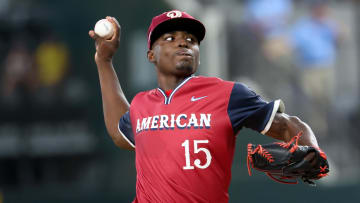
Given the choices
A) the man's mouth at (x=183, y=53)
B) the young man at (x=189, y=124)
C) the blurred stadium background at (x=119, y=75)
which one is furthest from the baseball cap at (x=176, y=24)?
the blurred stadium background at (x=119, y=75)

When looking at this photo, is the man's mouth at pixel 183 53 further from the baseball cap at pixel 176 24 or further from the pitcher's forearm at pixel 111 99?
the pitcher's forearm at pixel 111 99

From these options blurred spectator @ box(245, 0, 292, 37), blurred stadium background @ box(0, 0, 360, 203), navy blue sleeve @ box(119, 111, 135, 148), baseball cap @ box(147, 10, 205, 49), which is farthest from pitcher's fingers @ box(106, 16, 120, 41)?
blurred spectator @ box(245, 0, 292, 37)

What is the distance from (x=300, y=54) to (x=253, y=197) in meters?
2.41

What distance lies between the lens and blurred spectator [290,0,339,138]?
8.53m

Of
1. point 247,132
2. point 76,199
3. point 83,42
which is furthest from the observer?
point 83,42

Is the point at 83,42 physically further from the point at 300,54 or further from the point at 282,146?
the point at 282,146

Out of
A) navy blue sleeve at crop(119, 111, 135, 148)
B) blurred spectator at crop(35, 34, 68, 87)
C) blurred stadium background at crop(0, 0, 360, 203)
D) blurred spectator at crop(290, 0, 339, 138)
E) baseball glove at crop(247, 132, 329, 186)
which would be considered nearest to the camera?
baseball glove at crop(247, 132, 329, 186)

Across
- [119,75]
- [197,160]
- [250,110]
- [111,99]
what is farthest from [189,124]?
[119,75]

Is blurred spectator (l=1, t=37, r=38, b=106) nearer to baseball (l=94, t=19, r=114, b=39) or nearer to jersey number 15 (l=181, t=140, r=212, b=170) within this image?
Result: baseball (l=94, t=19, r=114, b=39)

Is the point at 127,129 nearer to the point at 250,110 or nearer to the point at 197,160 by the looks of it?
the point at 197,160

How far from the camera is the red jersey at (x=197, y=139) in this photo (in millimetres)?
3564

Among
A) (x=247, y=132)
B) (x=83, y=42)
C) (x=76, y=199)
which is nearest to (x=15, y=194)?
(x=76, y=199)

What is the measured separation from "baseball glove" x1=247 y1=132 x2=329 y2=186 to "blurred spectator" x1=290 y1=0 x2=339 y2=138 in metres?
5.03

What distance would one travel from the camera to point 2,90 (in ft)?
27.8
